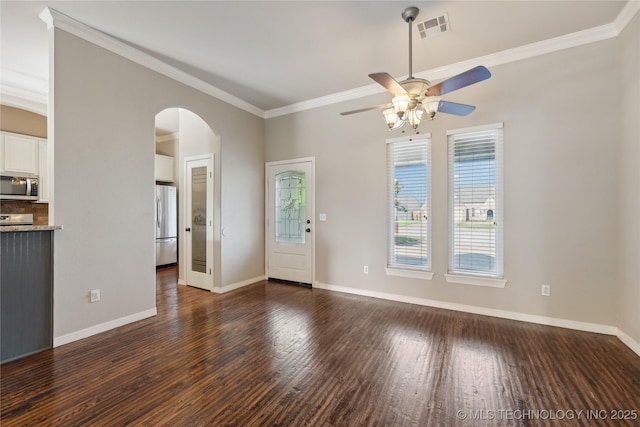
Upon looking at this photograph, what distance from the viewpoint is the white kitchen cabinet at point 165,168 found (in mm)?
6468

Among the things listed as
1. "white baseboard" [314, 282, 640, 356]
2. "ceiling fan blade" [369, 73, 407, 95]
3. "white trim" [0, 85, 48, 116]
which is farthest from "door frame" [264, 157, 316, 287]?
"white trim" [0, 85, 48, 116]

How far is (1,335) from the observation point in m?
2.43

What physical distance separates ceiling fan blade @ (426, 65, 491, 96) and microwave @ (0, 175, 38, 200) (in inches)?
239

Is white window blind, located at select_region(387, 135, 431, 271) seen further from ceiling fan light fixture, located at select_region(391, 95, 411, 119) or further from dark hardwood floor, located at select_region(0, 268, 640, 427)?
ceiling fan light fixture, located at select_region(391, 95, 411, 119)

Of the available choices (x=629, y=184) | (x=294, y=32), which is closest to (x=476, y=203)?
(x=629, y=184)

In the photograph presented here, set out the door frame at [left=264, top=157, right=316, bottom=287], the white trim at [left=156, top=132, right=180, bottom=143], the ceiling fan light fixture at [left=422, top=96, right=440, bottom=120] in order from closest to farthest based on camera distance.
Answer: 1. the ceiling fan light fixture at [left=422, top=96, right=440, bottom=120]
2. the door frame at [left=264, top=157, right=316, bottom=287]
3. the white trim at [left=156, top=132, right=180, bottom=143]

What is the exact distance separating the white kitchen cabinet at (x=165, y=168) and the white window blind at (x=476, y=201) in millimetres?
6058

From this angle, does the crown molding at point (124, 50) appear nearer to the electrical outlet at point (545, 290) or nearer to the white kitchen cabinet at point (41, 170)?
the white kitchen cabinet at point (41, 170)

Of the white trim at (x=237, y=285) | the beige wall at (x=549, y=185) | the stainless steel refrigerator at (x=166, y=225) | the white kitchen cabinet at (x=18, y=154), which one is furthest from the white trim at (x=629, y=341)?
the white kitchen cabinet at (x=18, y=154)

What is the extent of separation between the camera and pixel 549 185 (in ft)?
10.5

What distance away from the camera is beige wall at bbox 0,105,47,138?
14.7 ft

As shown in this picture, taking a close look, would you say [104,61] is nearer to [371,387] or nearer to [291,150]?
[291,150]

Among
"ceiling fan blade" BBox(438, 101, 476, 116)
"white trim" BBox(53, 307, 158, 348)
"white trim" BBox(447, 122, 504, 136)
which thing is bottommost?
"white trim" BBox(53, 307, 158, 348)

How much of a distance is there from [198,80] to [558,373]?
5.18 meters
